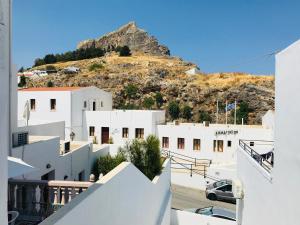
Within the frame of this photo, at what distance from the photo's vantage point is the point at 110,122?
1219 inches

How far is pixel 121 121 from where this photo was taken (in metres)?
30.6

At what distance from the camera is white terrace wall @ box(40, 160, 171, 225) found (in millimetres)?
4561

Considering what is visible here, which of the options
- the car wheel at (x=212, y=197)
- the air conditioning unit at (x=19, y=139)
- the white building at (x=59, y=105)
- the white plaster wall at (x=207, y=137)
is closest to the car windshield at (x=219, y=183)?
the car wheel at (x=212, y=197)

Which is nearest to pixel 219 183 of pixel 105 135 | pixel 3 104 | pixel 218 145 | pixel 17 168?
pixel 218 145

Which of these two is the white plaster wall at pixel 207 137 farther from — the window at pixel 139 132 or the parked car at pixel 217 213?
the parked car at pixel 217 213

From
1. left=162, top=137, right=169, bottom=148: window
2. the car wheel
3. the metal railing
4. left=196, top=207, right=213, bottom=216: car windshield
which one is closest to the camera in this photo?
left=196, top=207, right=213, bottom=216: car windshield

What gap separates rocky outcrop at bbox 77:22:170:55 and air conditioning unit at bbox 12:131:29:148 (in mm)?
101164

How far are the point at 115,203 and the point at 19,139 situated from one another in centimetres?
529

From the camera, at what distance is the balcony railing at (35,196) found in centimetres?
640

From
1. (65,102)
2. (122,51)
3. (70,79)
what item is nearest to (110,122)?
(65,102)

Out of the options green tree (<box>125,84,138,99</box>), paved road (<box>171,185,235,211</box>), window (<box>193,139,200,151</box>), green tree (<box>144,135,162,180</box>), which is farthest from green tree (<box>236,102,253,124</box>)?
green tree (<box>144,135,162,180</box>)

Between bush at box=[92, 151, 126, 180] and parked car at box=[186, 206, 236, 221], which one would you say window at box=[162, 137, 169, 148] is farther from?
parked car at box=[186, 206, 236, 221]

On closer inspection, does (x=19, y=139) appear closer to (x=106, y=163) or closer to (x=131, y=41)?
(x=106, y=163)

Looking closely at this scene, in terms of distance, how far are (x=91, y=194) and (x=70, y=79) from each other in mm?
63807
